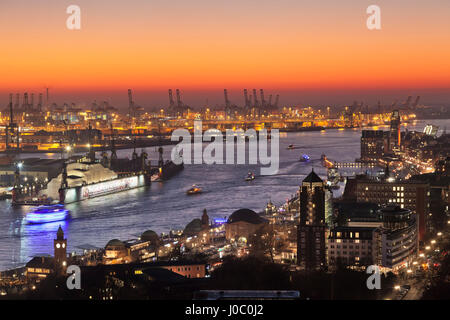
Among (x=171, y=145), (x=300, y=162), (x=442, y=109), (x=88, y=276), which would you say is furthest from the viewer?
(x=442, y=109)

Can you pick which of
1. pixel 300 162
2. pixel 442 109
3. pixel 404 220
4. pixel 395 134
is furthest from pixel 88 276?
pixel 442 109

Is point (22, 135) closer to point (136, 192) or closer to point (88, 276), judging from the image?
point (136, 192)

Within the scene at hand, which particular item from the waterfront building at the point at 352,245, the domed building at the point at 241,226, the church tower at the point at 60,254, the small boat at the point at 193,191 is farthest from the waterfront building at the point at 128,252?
the small boat at the point at 193,191

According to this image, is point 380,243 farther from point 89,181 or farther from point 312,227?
point 89,181

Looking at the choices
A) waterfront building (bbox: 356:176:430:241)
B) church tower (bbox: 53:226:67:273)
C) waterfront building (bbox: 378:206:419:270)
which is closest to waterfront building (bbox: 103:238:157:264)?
church tower (bbox: 53:226:67:273)

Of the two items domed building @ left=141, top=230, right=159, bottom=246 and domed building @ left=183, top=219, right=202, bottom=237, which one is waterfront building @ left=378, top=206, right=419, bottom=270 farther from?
domed building @ left=141, top=230, right=159, bottom=246

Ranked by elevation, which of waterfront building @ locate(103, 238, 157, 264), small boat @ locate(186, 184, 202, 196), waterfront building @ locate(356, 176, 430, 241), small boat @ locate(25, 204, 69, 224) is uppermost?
waterfront building @ locate(356, 176, 430, 241)
